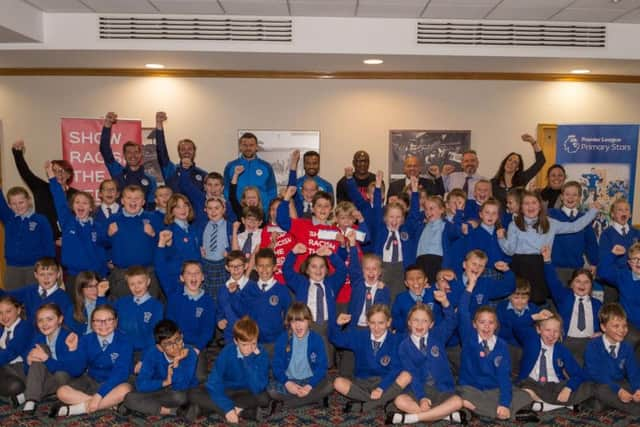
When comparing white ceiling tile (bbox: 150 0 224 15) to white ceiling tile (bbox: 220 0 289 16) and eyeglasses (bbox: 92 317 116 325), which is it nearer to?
white ceiling tile (bbox: 220 0 289 16)

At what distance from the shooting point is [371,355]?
4.05 metres

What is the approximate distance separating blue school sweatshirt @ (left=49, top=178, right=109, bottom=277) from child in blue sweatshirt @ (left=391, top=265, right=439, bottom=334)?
8.55 ft

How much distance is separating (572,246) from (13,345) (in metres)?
4.80

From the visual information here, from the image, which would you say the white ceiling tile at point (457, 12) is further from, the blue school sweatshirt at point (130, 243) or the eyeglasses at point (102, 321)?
the eyeglasses at point (102, 321)

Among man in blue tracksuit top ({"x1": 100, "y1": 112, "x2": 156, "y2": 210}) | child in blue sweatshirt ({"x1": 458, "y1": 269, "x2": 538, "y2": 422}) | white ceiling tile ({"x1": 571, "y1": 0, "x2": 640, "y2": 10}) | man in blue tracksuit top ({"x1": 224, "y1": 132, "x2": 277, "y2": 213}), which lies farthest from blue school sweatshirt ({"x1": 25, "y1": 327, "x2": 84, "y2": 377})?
white ceiling tile ({"x1": 571, "y1": 0, "x2": 640, "y2": 10})

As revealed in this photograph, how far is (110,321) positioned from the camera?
3.94m

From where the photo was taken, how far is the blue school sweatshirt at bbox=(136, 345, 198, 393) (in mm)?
3812

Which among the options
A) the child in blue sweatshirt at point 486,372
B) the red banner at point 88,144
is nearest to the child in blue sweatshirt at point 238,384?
the child in blue sweatshirt at point 486,372

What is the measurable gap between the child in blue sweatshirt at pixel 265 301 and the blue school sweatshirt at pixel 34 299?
55.1 inches

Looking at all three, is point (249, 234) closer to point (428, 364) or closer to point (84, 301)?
point (84, 301)

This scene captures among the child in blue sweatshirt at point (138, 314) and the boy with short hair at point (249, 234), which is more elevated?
the boy with short hair at point (249, 234)

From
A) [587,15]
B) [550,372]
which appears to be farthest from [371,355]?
[587,15]

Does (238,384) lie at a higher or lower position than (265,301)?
lower

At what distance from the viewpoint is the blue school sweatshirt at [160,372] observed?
381 centimetres
